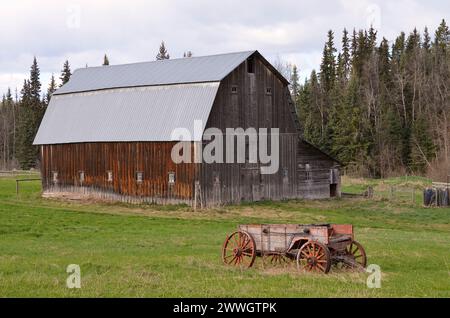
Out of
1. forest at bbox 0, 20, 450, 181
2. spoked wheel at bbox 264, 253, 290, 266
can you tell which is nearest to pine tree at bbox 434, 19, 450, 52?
forest at bbox 0, 20, 450, 181

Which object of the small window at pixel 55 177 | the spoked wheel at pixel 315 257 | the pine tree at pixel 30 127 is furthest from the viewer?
the pine tree at pixel 30 127

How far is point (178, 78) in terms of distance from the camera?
133 feet

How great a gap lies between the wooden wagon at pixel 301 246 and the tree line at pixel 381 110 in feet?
148

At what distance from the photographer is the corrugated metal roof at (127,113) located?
125 feet

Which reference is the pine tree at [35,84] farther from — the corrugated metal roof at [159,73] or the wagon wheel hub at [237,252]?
the wagon wheel hub at [237,252]

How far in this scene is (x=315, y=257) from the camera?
13.9 m

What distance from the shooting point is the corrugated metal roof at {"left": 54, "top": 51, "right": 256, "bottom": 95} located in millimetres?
39562

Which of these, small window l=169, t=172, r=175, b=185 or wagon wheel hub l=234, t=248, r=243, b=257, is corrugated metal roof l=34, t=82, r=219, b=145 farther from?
wagon wheel hub l=234, t=248, r=243, b=257

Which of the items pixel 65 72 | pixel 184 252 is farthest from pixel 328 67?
pixel 184 252

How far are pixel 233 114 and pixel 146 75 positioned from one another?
7.74 metres

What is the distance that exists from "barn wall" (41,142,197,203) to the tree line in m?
29.2

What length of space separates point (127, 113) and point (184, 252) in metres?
24.2

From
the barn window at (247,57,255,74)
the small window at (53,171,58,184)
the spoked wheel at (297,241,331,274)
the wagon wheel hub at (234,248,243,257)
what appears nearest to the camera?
the spoked wheel at (297,241,331,274)

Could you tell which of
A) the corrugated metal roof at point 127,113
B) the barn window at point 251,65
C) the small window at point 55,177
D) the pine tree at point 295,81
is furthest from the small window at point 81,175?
the pine tree at point 295,81
